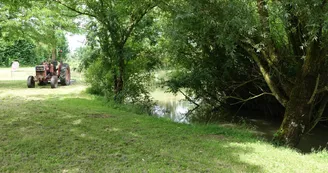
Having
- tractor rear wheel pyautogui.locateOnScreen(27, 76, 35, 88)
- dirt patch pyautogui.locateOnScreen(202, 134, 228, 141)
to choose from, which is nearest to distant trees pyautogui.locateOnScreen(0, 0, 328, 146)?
dirt patch pyautogui.locateOnScreen(202, 134, 228, 141)

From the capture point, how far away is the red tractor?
1153 centimetres

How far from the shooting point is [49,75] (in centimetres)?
1220

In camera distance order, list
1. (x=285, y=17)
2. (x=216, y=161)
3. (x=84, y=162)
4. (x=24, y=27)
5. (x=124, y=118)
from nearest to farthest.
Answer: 1. (x=84, y=162)
2. (x=216, y=161)
3. (x=285, y=17)
4. (x=124, y=118)
5. (x=24, y=27)

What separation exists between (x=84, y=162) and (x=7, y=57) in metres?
27.8

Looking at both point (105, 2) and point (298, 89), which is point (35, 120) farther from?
point (298, 89)

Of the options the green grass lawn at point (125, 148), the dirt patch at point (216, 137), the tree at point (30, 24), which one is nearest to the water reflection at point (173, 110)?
the green grass lawn at point (125, 148)

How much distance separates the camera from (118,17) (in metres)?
8.69

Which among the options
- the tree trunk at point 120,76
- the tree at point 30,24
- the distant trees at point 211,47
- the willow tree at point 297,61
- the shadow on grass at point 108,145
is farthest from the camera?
the tree at point 30,24

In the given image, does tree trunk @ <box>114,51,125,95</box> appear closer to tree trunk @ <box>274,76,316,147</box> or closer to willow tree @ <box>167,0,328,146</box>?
willow tree @ <box>167,0,328,146</box>

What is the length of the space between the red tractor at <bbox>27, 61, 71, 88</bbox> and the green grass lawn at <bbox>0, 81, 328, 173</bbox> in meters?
5.28

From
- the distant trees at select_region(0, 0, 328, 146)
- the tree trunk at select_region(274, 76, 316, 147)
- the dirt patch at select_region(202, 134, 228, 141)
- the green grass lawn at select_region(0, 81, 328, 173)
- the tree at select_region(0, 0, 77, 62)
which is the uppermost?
the tree at select_region(0, 0, 77, 62)

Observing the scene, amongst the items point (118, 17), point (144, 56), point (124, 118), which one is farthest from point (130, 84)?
point (124, 118)

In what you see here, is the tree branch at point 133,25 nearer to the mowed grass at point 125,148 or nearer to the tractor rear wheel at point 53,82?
the mowed grass at point 125,148

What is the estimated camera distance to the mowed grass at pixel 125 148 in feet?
12.1
